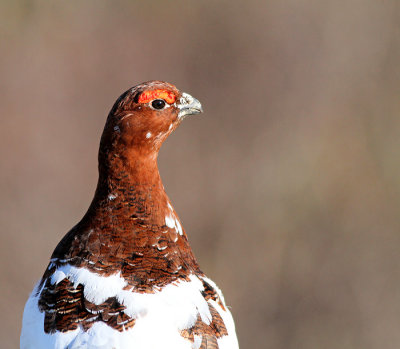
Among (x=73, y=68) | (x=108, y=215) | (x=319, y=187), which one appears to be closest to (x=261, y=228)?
(x=319, y=187)

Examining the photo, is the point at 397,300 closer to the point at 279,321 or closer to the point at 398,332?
the point at 398,332

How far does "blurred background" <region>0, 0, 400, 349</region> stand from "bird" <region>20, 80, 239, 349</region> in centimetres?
355

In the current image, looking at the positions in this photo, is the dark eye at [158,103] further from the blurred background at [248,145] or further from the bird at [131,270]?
the blurred background at [248,145]

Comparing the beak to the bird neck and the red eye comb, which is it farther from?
the bird neck

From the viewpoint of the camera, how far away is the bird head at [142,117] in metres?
3.53

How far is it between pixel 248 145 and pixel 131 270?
4179 millimetres

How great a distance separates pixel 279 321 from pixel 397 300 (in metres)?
1.22

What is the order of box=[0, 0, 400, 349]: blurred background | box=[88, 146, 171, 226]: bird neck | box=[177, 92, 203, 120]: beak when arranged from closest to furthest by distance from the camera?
1. box=[88, 146, 171, 226]: bird neck
2. box=[177, 92, 203, 120]: beak
3. box=[0, 0, 400, 349]: blurred background

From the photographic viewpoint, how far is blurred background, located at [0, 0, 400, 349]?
708 cm

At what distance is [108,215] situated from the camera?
3502mm

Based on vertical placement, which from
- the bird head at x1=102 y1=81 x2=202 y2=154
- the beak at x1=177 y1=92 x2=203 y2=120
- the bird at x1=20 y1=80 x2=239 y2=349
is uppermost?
the beak at x1=177 y1=92 x2=203 y2=120

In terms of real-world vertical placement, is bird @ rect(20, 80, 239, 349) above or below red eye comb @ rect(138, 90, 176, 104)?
below

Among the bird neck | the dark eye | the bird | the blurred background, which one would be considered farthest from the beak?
the blurred background

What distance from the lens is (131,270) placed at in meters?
3.33
